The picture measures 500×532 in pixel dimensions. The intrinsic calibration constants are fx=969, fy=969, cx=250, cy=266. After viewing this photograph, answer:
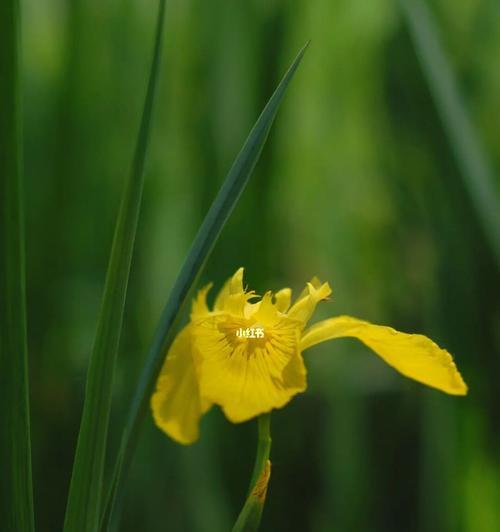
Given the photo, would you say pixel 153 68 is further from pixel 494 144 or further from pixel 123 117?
pixel 494 144

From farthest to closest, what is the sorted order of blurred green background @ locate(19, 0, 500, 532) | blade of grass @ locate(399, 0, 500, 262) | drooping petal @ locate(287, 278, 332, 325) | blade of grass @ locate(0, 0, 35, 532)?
1. blurred green background @ locate(19, 0, 500, 532)
2. blade of grass @ locate(399, 0, 500, 262)
3. drooping petal @ locate(287, 278, 332, 325)
4. blade of grass @ locate(0, 0, 35, 532)

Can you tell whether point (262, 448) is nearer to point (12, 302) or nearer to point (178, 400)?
point (178, 400)

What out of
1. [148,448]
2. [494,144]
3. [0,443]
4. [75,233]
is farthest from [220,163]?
[0,443]

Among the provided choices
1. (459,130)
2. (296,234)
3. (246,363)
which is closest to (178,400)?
(246,363)

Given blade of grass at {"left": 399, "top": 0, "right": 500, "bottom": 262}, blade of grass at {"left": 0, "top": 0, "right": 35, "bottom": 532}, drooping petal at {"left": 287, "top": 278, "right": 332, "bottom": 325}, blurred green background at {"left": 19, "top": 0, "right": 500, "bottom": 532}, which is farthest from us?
blurred green background at {"left": 19, "top": 0, "right": 500, "bottom": 532}

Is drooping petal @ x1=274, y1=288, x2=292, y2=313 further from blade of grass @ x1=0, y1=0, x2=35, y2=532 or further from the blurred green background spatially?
the blurred green background

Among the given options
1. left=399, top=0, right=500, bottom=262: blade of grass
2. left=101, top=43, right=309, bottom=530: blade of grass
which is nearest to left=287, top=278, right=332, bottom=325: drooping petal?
left=101, top=43, right=309, bottom=530: blade of grass

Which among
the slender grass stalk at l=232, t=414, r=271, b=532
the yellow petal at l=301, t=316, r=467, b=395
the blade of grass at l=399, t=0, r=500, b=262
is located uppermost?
the blade of grass at l=399, t=0, r=500, b=262
